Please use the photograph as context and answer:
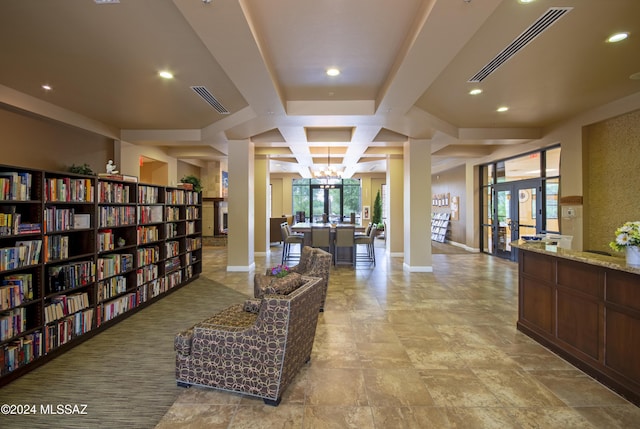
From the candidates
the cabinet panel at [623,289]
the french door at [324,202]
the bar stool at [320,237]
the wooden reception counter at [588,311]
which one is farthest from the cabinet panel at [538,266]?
the french door at [324,202]

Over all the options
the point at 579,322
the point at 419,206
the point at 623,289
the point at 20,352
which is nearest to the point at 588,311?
the point at 579,322

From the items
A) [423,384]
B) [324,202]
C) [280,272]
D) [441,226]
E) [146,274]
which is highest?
[324,202]

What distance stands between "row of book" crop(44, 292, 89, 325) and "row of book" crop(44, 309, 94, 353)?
2.3 inches

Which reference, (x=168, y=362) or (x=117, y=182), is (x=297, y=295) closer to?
(x=168, y=362)

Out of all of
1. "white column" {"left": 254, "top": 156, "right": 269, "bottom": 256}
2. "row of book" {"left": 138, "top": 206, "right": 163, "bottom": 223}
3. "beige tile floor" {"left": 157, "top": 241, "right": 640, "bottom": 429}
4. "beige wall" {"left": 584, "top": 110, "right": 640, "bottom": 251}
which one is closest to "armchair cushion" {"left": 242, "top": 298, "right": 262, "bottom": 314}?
"beige tile floor" {"left": 157, "top": 241, "right": 640, "bottom": 429}

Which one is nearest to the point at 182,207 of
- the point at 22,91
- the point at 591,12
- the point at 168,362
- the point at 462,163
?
the point at 22,91

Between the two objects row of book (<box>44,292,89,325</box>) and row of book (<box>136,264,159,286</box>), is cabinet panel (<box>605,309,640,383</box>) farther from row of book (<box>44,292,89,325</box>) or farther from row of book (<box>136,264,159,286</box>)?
row of book (<box>136,264,159,286</box>)

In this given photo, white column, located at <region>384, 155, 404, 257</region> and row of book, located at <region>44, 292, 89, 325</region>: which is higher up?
white column, located at <region>384, 155, 404, 257</region>

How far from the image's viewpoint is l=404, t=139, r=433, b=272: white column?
7.16m

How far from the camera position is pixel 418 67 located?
12.0 ft

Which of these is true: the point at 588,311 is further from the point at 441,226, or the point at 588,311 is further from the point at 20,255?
the point at 441,226

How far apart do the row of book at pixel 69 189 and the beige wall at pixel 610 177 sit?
26.0 ft

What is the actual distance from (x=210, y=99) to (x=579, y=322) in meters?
5.58

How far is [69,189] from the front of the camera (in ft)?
11.1
